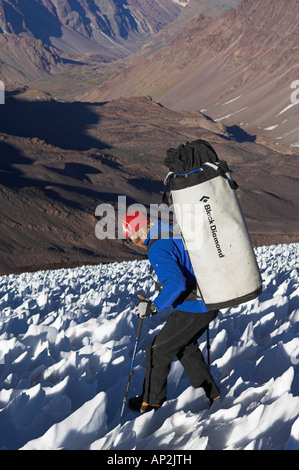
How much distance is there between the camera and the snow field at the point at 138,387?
304 centimetres

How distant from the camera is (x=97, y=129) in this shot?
9525 cm

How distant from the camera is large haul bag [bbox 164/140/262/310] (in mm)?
3553

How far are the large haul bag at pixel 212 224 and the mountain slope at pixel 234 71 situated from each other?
103895mm

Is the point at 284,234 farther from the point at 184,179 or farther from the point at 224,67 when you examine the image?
the point at 224,67

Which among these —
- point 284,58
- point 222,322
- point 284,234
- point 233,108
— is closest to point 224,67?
point 284,58

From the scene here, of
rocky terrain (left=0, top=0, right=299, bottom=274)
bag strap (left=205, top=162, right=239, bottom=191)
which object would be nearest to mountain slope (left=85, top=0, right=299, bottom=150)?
rocky terrain (left=0, top=0, right=299, bottom=274)

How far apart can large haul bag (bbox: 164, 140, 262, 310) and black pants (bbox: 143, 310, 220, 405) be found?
1.26 ft

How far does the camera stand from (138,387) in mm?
4355

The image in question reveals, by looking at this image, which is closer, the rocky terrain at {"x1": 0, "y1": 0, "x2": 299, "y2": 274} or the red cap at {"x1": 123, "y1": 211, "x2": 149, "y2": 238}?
the red cap at {"x1": 123, "y1": 211, "x2": 149, "y2": 238}

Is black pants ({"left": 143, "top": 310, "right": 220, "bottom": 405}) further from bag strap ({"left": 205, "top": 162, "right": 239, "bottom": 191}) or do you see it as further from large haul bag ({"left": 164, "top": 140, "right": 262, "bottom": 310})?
bag strap ({"left": 205, "top": 162, "right": 239, "bottom": 191})

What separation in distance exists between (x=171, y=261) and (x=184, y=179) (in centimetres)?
65

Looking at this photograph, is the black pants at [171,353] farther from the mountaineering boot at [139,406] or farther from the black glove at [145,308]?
the black glove at [145,308]

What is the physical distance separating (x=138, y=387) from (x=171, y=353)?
50cm

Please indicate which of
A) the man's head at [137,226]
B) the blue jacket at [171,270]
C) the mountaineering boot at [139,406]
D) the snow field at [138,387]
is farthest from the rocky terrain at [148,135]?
the blue jacket at [171,270]
